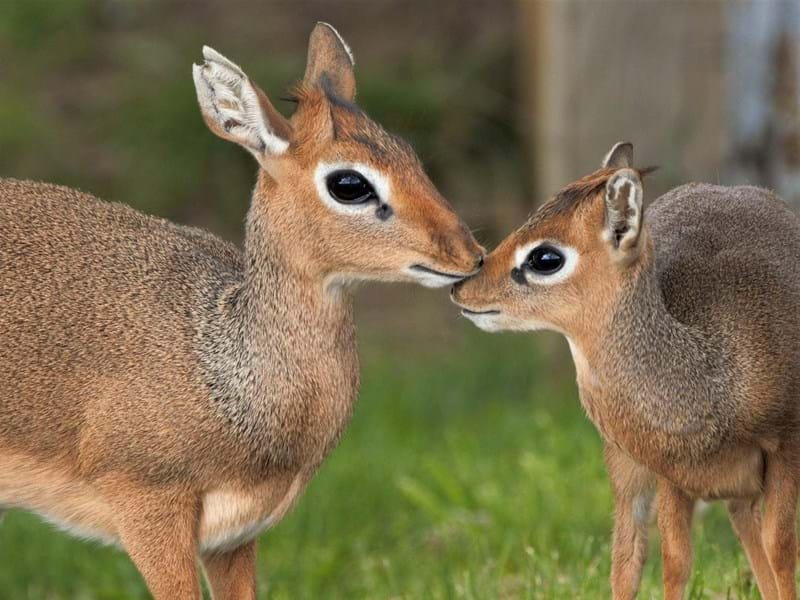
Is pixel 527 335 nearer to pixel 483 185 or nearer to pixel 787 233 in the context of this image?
pixel 483 185

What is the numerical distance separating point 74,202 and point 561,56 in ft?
15.4

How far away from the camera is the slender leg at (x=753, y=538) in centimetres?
537

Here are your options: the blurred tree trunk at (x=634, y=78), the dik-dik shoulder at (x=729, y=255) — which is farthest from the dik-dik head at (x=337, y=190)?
the blurred tree trunk at (x=634, y=78)

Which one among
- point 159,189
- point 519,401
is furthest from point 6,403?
point 159,189

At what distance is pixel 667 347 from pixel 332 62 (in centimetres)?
144

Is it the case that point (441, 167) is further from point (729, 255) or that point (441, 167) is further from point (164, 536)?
point (164, 536)

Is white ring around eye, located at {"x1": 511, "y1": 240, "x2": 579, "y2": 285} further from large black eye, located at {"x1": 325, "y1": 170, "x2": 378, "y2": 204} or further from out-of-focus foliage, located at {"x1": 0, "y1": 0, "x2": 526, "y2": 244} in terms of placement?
out-of-focus foliage, located at {"x1": 0, "y1": 0, "x2": 526, "y2": 244}

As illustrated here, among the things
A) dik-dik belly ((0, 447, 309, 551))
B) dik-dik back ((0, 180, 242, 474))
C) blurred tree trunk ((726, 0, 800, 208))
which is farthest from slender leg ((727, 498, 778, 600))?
blurred tree trunk ((726, 0, 800, 208))

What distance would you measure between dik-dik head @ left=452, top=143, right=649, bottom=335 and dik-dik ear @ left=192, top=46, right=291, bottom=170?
704 mm

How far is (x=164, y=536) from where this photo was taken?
512 cm

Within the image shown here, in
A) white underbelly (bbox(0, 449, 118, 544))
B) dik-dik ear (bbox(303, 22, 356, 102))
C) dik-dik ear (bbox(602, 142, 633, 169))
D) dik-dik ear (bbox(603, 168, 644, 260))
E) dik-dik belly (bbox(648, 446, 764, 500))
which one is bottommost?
white underbelly (bbox(0, 449, 118, 544))

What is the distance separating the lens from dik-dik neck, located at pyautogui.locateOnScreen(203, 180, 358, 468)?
519 centimetres

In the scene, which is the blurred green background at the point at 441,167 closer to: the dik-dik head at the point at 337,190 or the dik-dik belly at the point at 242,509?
the dik-dik belly at the point at 242,509

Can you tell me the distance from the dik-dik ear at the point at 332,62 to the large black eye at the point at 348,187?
0.48 metres
